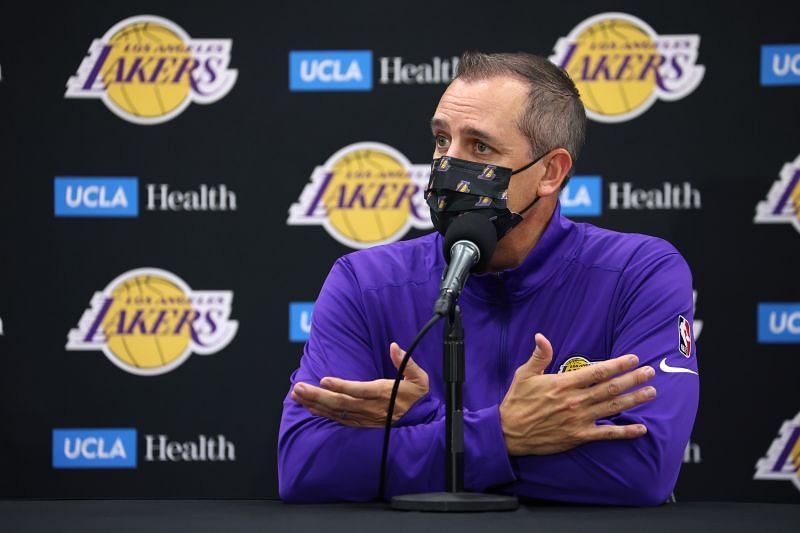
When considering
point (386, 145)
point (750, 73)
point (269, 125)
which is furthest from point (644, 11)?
point (269, 125)

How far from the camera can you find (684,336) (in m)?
1.84

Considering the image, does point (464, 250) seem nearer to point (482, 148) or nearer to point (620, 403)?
point (620, 403)

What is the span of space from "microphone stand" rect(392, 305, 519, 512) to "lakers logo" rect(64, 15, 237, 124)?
1.91 m

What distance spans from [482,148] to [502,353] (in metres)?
0.39

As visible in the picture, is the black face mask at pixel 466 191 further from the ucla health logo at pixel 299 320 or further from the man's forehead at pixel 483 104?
the ucla health logo at pixel 299 320

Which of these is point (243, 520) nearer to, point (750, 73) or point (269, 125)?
point (269, 125)

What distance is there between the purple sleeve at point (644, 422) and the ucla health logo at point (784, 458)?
1.24m

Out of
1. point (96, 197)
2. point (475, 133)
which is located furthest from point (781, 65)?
point (96, 197)

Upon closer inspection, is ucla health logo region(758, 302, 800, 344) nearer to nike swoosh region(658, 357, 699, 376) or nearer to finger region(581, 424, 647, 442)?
nike swoosh region(658, 357, 699, 376)

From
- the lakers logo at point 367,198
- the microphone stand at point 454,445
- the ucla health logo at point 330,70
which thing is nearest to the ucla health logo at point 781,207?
the lakers logo at point 367,198

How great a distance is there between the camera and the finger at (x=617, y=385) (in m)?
1.58

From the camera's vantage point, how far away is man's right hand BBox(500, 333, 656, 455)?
158cm

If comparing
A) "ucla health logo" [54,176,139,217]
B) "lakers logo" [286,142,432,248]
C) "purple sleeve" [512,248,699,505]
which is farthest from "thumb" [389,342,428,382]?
"ucla health logo" [54,176,139,217]

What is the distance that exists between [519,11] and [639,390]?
172 cm
